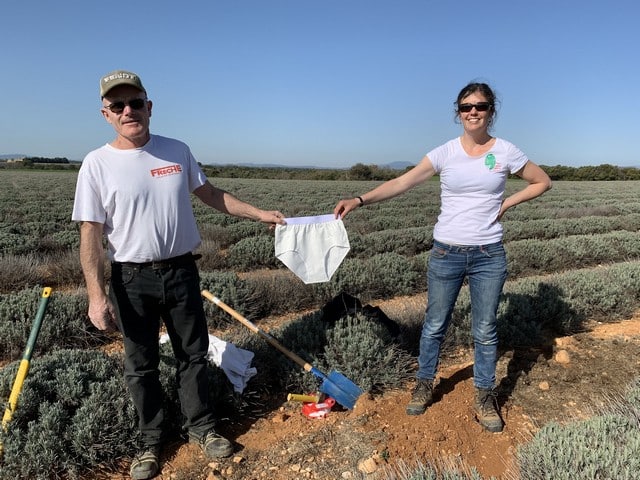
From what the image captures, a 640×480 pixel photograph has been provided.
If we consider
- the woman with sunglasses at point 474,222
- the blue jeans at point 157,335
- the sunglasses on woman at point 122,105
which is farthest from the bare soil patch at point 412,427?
the sunglasses on woman at point 122,105

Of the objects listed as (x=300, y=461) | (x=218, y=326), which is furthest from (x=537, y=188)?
(x=218, y=326)

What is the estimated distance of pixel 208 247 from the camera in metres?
9.48

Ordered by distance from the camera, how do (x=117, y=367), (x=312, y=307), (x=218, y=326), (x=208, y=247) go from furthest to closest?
(x=208, y=247), (x=312, y=307), (x=218, y=326), (x=117, y=367)

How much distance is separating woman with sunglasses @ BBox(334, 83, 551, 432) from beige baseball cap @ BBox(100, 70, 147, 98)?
173cm

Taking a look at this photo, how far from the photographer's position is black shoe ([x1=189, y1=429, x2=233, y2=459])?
3090 millimetres

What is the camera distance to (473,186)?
307 centimetres

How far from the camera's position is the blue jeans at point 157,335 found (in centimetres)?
281

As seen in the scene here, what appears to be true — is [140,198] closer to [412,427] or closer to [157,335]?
[157,335]

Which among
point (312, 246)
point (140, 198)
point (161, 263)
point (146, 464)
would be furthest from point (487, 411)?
point (140, 198)

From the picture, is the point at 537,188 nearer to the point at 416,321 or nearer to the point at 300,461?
the point at 416,321

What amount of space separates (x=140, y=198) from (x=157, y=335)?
954 mm

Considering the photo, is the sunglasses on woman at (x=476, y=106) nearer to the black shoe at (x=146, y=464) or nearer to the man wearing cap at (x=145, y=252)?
the man wearing cap at (x=145, y=252)

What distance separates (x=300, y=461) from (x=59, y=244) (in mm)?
9178

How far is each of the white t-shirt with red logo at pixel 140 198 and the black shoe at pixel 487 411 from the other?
2440 millimetres
